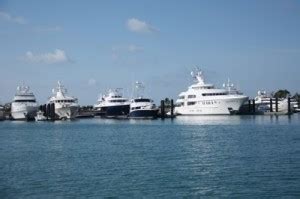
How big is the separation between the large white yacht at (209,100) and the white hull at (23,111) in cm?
4066

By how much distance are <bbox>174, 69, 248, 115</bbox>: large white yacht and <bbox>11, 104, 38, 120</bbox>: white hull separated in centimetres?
4066

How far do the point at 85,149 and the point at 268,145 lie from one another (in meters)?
15.8

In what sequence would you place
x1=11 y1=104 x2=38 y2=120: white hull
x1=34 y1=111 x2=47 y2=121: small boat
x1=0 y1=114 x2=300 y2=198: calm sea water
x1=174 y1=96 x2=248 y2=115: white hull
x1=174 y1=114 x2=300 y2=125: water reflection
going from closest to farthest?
1. x1=0 y1=114 x2=300 y2=198: calm sea water
2. x1=174 y1=114 x2=300 y2=125: water reflection
3. x1=174 y1=96 x2=248 y2=115: white hull
4. x1=34 y1=111 x2=47 y2=121: small boat
5. x1=11 y1=104 x2=38 y2=120: white hull

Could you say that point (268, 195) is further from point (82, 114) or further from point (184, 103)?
point (82, 114)

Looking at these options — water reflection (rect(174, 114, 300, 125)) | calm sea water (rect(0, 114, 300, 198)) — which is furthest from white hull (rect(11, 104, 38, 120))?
calm sea water (rect(0, 114, 300, 198))

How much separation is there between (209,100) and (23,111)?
4992 cm

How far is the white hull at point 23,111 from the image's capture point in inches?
5610

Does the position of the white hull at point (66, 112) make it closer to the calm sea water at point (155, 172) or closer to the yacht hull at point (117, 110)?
the yacht hull at point (117, 110)

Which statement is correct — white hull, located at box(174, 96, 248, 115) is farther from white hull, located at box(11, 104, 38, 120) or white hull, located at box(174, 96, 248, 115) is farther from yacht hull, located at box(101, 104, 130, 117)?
white hull, located at box(11, 104, 38, 120)

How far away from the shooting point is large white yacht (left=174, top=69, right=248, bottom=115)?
126125 mm

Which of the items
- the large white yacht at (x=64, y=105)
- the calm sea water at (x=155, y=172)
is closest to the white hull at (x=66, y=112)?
the large white yacht at (x=64, y=105)

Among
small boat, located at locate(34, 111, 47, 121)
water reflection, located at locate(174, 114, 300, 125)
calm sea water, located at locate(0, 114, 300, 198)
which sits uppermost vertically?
small boat, located at locate(34, 111, 47, 121)

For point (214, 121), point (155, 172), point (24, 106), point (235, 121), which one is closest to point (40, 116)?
point (24, 106)

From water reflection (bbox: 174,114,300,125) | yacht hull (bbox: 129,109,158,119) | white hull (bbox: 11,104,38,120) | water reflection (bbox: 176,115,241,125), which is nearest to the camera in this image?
water reflection (bbox: 174,114,300,125)
